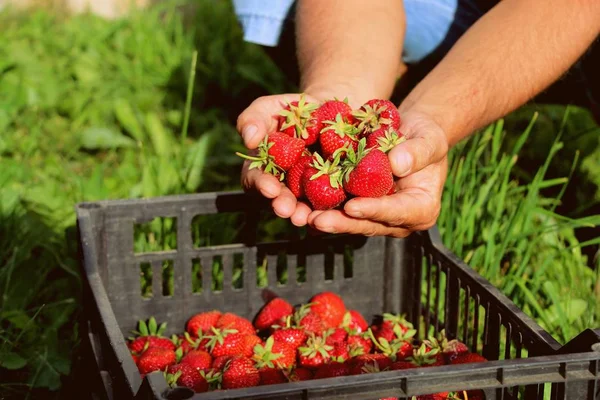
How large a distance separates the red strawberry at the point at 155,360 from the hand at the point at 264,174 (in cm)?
37

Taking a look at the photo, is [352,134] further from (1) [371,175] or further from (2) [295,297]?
(2) [295,297]

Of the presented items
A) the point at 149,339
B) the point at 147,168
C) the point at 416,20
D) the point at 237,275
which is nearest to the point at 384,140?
the point at 149,339

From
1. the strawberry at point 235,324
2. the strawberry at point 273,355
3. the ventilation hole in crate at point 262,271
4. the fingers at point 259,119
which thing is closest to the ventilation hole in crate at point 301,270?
the ventilation hole in crate at point 262,271

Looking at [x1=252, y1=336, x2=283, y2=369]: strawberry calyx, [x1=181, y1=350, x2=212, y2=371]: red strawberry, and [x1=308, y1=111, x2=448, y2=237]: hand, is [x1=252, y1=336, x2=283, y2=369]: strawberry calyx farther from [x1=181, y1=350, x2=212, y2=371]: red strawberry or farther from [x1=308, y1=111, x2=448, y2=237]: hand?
[x1=308, y1=111, x2=448, y2=237]: hand

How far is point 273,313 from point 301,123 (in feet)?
1.57

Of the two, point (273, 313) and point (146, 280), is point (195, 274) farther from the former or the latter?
point (273, 313)

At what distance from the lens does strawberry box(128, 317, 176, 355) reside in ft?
6.10

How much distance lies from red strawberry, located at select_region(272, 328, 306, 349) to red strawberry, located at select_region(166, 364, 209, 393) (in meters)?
0.22

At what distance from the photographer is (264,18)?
2.45m

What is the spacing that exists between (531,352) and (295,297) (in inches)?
28.2

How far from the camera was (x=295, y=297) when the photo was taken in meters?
2.09

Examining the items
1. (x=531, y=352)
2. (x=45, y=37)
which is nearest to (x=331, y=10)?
(x=531, y=352)

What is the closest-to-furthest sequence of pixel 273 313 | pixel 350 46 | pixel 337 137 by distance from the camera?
pixel 337 137, pixel 273 313, pixel 350 46

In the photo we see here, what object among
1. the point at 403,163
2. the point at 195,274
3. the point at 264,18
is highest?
the point at 264,18
